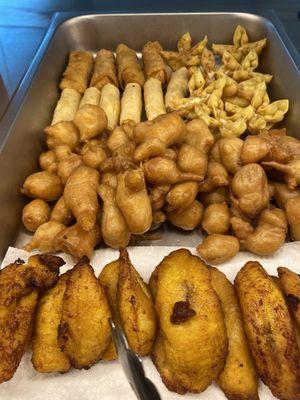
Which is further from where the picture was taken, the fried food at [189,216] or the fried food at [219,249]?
the fried food at [189,216]

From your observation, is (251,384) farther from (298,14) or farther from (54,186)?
(298,14)

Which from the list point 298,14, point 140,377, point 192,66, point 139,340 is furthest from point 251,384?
point 298,14

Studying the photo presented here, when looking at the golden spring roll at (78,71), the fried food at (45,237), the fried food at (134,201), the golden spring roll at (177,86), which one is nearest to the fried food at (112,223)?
the fried food at (134,201)

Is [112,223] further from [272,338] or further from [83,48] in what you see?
[83,48]

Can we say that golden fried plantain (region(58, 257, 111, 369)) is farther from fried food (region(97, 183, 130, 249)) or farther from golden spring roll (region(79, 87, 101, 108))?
golden spring roll (region(79, 87, 101, 108))

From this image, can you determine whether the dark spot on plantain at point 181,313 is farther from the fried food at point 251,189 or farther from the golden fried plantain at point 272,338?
the fried food at point 251,189

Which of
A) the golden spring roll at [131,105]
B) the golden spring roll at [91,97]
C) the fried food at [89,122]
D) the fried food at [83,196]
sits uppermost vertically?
the fried food at [89,122]

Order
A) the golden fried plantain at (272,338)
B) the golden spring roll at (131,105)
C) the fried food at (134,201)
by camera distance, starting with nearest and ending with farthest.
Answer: the golden fried plantain at (272,338), the fried food at (134,201), the golden spring roll at (131,105)

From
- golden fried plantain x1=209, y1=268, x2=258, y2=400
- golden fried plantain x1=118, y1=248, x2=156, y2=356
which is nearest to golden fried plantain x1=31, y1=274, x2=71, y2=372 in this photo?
golden fried plantain x1=118, y1=248, x2=156, y2=356
